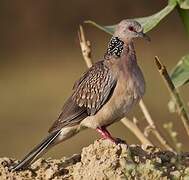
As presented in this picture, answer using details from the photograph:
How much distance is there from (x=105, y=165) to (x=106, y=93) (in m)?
0.74

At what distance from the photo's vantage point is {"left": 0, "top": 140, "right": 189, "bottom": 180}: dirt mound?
5.18 metres

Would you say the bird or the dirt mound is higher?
the bird

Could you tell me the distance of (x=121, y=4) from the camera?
1816 cm

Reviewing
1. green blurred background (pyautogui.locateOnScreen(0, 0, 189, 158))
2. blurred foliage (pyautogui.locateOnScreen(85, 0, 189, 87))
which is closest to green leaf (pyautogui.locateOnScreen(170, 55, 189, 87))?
blurred foliage (pyautogui.locateOnScreen(85, 0, 189, 87))

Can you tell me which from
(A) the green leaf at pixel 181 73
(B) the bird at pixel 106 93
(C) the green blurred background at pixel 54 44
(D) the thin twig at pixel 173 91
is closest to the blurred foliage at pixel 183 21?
(A) the green leaf at pixel 181 73

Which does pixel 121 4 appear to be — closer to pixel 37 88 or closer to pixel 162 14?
pixel 37 88

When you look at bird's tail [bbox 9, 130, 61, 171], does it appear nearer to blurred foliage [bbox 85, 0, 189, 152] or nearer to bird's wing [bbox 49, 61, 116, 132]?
bird's wing [bbox 49, 61, 116, 132]

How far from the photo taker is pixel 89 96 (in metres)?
5.96

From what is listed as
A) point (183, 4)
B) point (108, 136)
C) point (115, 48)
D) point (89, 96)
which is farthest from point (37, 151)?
point (183, 4)

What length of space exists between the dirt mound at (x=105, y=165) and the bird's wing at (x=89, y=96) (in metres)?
0.31

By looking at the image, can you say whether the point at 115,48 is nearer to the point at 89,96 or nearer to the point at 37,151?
the point at 89,96

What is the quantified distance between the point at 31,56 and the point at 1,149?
475cm

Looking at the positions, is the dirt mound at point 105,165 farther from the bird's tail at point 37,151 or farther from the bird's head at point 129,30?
the bird's head at point 129,30

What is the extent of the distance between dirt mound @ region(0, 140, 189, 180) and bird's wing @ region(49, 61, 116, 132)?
0.31 meters
